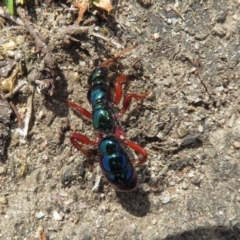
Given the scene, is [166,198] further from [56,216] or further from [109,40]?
[109,40]

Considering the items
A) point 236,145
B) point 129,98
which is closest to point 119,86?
point 129,98

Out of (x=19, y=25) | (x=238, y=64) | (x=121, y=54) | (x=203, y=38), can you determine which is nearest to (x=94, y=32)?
(x=121, y=54)

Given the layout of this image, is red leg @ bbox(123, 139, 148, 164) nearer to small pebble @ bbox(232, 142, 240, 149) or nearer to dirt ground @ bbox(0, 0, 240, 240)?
dirt ground @ bbox(0, 0, 240, 240)

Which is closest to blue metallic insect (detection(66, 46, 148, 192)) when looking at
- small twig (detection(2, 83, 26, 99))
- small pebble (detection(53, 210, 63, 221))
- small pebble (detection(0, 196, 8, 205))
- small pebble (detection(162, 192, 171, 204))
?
small pebble (detection(162, 192, 171, 204))

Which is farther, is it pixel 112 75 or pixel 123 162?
pixel 112 75

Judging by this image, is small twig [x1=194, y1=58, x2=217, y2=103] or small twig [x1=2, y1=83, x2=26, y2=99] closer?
small twig [x1=2, y1=83, x2=26, y2=99]

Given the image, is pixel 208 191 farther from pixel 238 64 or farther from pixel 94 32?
pixel 94 32
